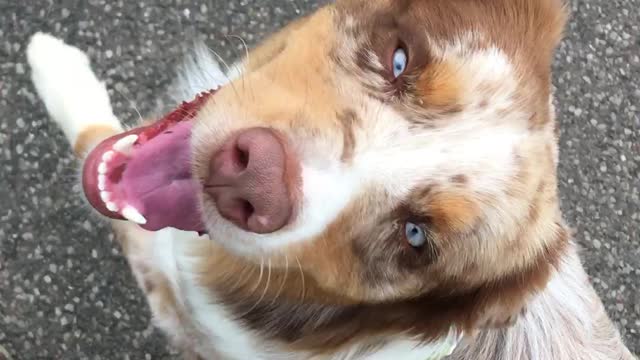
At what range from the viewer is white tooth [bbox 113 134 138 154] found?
2.08 metres

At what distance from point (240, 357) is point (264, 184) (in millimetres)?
824

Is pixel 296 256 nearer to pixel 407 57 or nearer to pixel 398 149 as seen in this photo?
pixel 398 149

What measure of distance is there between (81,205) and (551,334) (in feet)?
4.78

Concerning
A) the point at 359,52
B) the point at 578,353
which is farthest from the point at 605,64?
the point at 359,52

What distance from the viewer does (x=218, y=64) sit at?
2.71 meters

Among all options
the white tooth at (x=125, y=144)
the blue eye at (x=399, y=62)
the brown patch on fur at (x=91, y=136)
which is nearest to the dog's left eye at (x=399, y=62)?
the blue eye at (x=399, y=62)

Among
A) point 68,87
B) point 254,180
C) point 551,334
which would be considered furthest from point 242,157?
point 68,87

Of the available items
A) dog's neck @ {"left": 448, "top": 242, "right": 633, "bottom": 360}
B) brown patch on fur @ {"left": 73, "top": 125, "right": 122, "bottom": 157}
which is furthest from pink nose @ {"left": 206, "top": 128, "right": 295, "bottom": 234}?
brown patch on fur @ {"left": 73, "top": 125, "right": 122, "bottom": 157}

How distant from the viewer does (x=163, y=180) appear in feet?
6.71

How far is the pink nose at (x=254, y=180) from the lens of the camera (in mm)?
1623

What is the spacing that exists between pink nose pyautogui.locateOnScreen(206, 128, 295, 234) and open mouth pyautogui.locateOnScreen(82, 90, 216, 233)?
11.3 inches

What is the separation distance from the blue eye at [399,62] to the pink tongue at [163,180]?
0.46m

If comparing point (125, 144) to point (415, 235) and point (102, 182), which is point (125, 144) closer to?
point (102, 182)

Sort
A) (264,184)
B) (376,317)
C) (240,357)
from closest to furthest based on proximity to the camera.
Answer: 1. (264,184)
2. (376,317)
3. (240,357)
